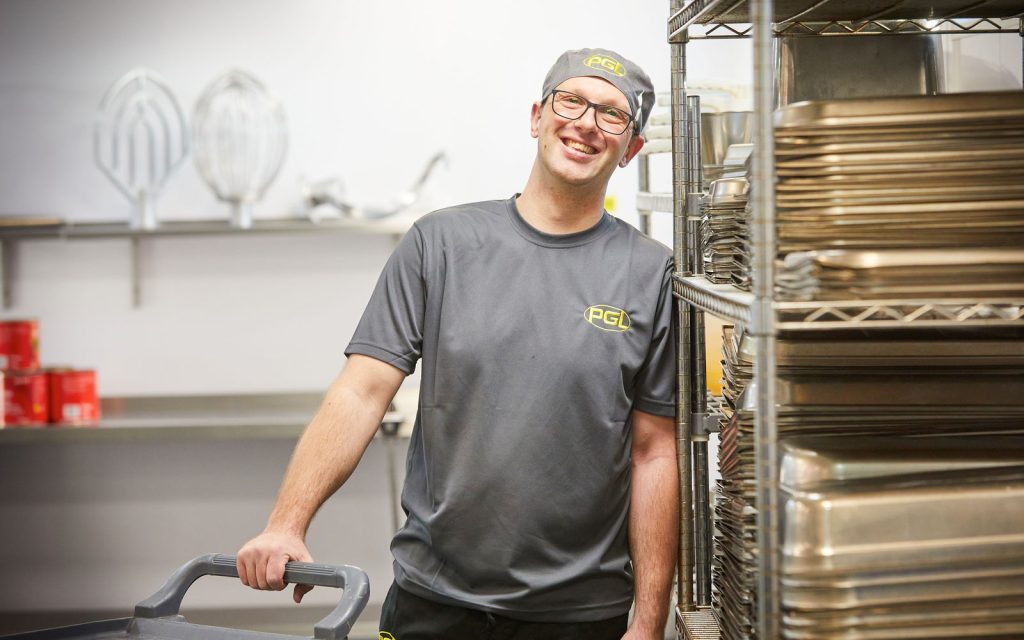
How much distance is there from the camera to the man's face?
70.9 inches

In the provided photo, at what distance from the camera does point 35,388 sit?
3445 mm

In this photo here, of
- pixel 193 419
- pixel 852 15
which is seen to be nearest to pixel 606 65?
Result: pixel 852 15

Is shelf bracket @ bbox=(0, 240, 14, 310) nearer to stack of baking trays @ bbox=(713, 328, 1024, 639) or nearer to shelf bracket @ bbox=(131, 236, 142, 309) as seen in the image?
shelf bracket @ bbox=(131, 236, 142, 309)

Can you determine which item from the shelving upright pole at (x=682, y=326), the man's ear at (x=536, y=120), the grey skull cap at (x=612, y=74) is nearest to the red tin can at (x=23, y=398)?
the man's ear at (x=536, y=120)

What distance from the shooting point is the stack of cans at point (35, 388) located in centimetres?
344

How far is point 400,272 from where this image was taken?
1846 mm

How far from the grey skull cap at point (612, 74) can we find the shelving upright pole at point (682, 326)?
0.14 m

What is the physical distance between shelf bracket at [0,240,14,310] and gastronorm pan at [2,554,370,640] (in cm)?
265

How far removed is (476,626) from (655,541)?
13.4 inches

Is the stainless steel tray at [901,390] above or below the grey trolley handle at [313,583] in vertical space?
above

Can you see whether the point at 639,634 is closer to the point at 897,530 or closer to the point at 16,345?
the point at 897,530

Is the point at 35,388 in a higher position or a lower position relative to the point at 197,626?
higher

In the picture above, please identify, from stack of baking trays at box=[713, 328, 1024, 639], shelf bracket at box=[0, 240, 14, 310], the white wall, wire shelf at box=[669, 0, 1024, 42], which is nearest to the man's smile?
wire shelf at box=[669, 0, 1024, 42]

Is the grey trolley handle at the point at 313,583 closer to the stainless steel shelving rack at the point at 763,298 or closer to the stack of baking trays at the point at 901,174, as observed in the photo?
the stainless steel shelving rack at the point at 763,298
